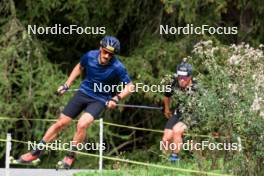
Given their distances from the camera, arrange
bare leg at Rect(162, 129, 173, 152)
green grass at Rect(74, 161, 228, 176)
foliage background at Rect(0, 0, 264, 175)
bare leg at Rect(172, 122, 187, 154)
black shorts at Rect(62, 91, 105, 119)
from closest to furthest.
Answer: green grass at Rect(74, 161, 228, 176) → black shorts at Rect(62, 91, 105, 119) → bare leg at Rect(172, 122, 187, 154) → bare leg at Rect(162, 129, 173, 152) → foliage background at Rect(0, 0, 264, 175)

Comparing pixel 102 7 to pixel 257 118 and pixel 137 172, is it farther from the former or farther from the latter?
pixel 257 118

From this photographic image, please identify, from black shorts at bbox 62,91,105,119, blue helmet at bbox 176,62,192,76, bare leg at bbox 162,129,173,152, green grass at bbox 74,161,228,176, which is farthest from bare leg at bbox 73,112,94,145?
bare leg at bbox 162,129,173,152

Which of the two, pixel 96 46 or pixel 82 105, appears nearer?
pixel 82 105

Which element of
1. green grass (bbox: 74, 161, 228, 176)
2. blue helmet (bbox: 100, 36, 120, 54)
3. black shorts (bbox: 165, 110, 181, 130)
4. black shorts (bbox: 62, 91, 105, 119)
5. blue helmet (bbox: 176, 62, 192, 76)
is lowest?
green grass (bbox: 74, 161, 228, 176)

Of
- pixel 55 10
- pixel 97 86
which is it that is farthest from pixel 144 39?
pixel 97 86

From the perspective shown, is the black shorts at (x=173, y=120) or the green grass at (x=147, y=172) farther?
the black shorts at (x=173, y=120)

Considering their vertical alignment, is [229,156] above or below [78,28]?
below

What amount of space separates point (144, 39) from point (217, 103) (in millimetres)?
7890

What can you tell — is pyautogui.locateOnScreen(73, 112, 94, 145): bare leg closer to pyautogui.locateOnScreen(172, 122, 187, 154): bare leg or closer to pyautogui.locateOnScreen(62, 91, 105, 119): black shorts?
pyautogui.locateOnScreen(62, 91, 105, 119): black shorts

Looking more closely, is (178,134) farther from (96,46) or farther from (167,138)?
(96,46)

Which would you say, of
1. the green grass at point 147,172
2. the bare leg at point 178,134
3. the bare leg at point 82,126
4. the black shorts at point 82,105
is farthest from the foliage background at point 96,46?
the bare leg at point 82,126

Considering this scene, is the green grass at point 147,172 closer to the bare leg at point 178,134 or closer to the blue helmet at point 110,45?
the bare leg at point 178,134

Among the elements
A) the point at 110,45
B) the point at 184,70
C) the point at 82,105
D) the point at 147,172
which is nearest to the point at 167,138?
the point at 184,70

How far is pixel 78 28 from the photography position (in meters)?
17.9
